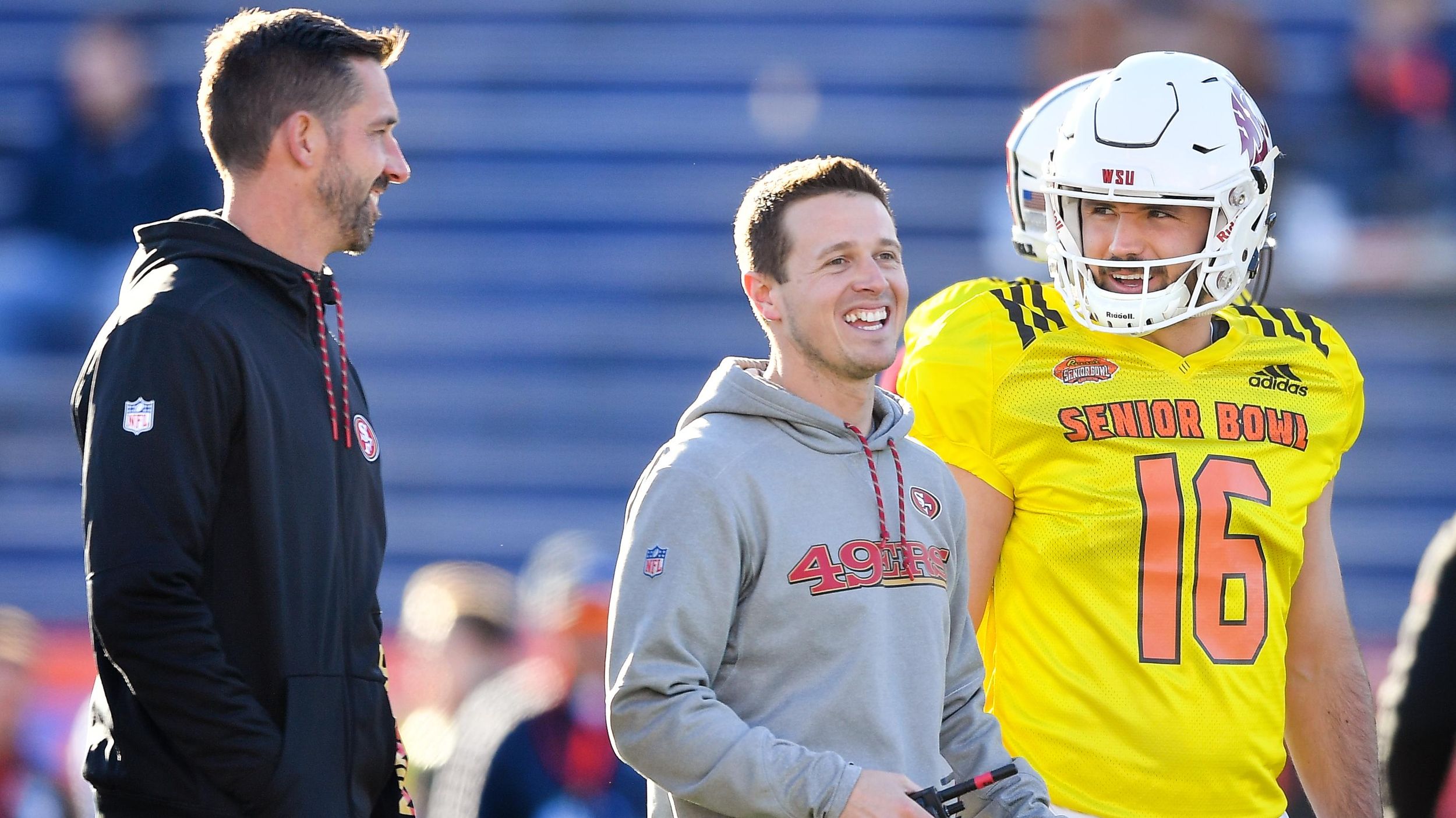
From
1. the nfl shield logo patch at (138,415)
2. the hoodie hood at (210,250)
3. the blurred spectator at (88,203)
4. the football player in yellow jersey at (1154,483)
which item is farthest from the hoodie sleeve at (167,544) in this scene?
the blurred spectator at (88,203)

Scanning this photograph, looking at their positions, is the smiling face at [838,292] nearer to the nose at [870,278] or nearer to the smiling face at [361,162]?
the nose at [870,278]

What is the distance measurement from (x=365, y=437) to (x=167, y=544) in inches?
19.1

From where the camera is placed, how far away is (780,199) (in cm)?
294

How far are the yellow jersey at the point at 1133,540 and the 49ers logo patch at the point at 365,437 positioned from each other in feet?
3.17

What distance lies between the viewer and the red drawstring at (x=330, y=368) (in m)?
2.90

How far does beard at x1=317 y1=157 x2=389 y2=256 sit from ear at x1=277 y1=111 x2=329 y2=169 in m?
0.02

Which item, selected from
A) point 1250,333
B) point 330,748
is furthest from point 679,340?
point 330,748

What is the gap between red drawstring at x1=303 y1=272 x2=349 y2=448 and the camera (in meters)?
2.90

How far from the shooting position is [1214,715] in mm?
3154

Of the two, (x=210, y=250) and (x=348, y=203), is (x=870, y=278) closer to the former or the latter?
(x=348, y=203)

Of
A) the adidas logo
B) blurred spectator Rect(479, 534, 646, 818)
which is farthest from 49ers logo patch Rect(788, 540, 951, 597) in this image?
blurred spectator Rect(479, 534, 646, 818)

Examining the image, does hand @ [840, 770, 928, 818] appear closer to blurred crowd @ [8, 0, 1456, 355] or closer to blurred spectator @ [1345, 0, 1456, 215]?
blurred crowd @ [8, 0, 1456, 355]

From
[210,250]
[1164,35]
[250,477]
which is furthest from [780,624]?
[1164,35]

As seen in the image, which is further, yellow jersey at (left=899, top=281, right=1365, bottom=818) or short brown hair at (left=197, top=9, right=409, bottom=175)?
yellow jersey at (left=899, top=281, right=1365, bottom=818)
